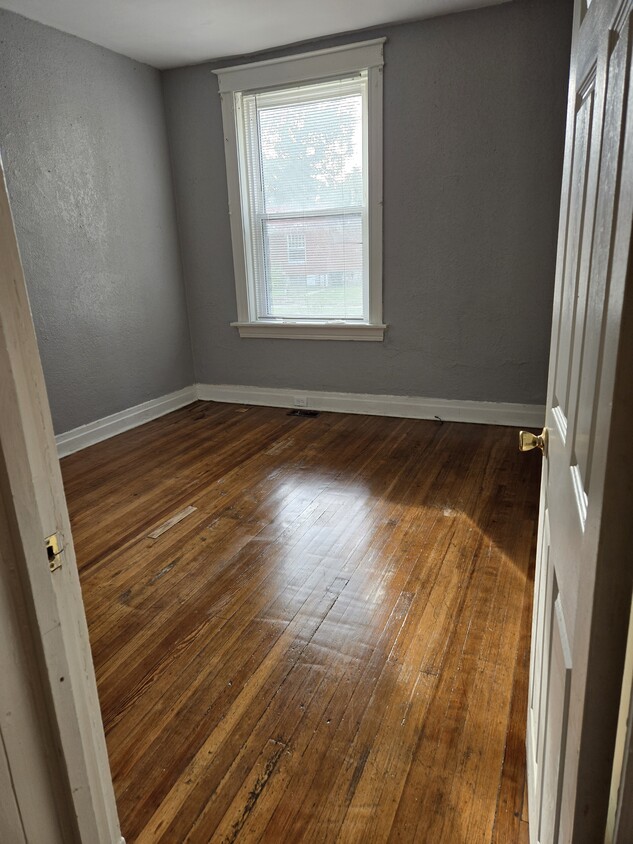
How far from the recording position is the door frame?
0.72 metres

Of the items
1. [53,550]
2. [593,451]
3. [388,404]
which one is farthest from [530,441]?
[388,404]

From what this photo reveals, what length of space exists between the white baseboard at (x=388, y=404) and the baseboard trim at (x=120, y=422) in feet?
0.94

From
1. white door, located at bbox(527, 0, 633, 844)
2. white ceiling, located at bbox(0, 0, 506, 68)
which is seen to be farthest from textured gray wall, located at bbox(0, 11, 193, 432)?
white door, located at bbox(527, 0, 633, 844)

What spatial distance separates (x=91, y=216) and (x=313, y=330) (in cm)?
180

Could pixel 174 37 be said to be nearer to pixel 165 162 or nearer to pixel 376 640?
pixel 165 162

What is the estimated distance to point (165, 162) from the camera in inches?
180

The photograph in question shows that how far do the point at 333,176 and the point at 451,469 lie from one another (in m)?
2.34

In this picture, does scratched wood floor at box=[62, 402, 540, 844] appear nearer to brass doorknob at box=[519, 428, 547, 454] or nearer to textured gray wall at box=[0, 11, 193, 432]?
brass doorknob at box=[519, 428, 547, 454]

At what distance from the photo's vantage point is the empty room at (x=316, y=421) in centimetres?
74

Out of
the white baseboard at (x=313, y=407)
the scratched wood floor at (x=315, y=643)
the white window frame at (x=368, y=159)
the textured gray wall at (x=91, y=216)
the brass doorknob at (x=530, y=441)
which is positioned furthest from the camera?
the white baseboard at (x=313, y=407)

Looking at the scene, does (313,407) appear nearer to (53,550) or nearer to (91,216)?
(91,216)

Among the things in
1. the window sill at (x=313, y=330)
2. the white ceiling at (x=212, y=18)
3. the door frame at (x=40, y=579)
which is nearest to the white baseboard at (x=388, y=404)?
the window sill at (x=313, y=330)

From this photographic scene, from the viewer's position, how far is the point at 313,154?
4.16m

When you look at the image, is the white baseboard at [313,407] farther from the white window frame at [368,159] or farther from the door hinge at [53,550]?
the door hinge at [53,550]
